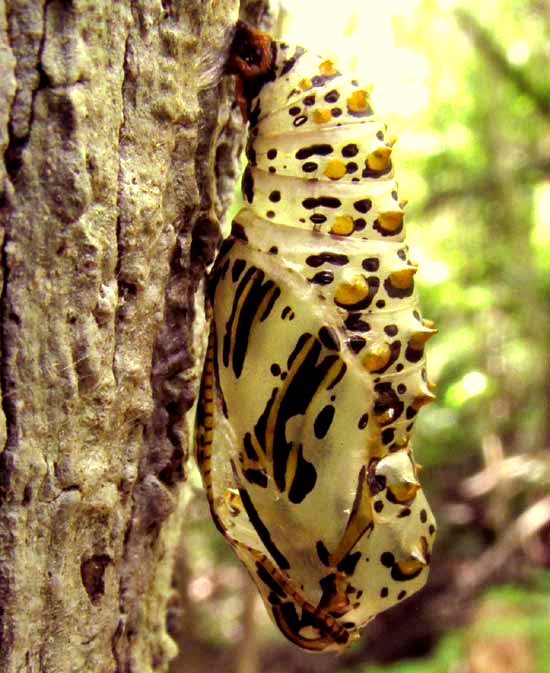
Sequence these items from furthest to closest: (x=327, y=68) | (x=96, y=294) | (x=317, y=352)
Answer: (x=327, y=68), (x=317, y=352), (x=96, y=294)

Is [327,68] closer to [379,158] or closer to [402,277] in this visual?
[379,158]

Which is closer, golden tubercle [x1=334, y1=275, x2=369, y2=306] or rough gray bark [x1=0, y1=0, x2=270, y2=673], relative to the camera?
rough gray bark [x1=0, y1=0, x2=270, y2=673]

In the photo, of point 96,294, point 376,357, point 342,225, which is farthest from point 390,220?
point 96,294

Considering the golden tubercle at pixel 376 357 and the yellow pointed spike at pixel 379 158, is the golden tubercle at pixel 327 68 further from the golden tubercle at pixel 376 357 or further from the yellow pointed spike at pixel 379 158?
the golden tubercle at pixel 376 357

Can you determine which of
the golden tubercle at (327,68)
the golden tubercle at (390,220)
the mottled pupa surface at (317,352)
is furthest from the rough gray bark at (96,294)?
the golden tubercle at (390,220)

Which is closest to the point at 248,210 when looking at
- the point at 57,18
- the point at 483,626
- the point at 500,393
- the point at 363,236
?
the point at 363,236

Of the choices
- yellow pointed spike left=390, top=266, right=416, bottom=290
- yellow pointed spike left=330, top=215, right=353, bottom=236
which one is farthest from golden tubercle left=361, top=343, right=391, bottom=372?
yellow pointed spike left=330, top=215, right=353, bottom=236

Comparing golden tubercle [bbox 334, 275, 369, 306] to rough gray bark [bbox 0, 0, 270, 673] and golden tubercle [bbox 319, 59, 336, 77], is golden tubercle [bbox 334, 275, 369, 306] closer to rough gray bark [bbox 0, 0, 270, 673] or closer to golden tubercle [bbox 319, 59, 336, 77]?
rough gray bark [bbox 0, 0, 270, 673]
